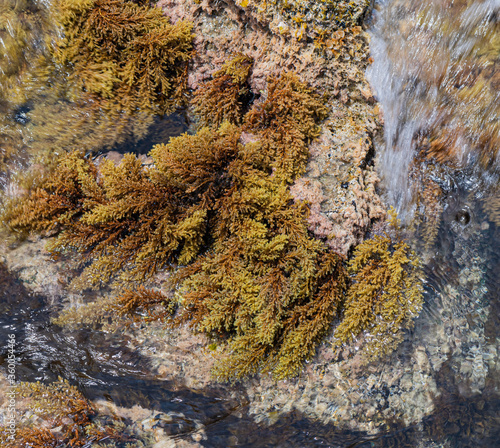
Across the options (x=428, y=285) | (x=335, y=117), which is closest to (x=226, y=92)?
(x=335, y=117)

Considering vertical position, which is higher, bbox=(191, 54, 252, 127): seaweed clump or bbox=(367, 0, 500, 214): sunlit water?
bbox=(367, 0, 500, 214): sunlit water

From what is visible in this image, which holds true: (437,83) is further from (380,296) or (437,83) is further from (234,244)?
(234,244)

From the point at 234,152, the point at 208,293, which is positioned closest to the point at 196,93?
the point at 234,152

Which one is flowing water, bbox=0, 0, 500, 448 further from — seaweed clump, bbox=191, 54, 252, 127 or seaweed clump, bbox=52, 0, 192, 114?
seaweed clump, bbox=52, 0, 192, 114

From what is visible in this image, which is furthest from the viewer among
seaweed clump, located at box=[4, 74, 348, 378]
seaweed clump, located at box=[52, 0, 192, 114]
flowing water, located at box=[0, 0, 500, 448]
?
seaweed clump, located at box=[52, 0, 192, 114]

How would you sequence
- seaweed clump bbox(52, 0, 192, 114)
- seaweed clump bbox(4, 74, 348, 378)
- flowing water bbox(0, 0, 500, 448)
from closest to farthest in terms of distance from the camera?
seaweed clump bbox(4, 74, 348, 378) → flowing water bbox(0, 0, 500, 448) → seaweed clump bbox(52, 0, 192, 114)

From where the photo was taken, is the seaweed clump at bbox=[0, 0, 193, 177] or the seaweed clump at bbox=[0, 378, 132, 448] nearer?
the seaweed clump at bbox=[0, 378, 132, 448]

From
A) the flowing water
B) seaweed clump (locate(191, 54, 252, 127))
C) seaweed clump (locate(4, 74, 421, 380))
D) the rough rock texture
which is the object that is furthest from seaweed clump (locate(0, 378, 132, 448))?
seaweed clump (locate(191, 54, 252, 127))
